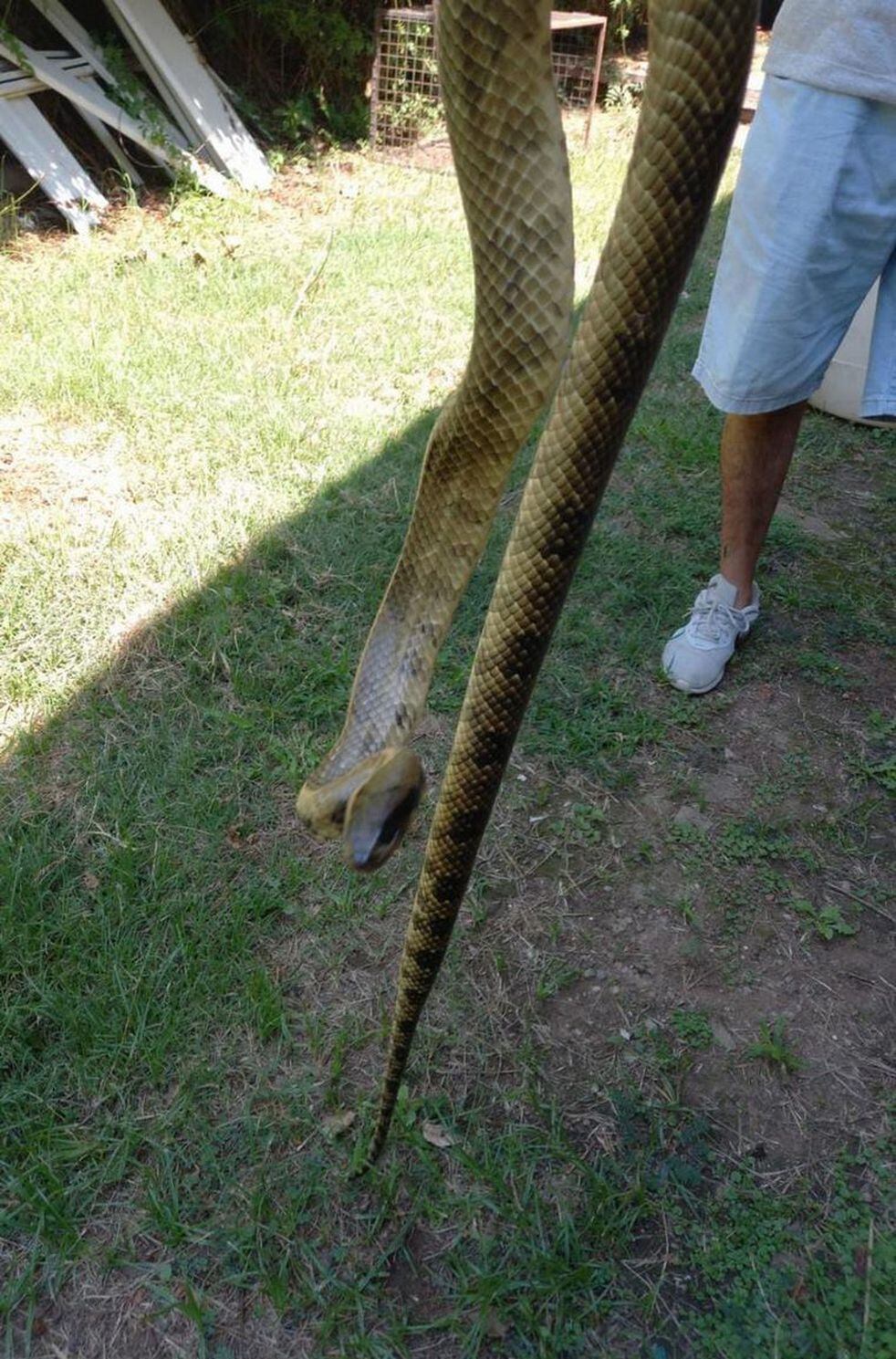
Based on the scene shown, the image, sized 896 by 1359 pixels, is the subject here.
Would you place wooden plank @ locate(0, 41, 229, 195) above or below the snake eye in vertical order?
below

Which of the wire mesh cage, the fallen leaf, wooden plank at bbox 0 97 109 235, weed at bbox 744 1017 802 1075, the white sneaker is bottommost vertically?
the wire mesh cage

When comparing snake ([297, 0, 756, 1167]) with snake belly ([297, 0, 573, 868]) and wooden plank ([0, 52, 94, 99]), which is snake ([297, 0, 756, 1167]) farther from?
wooden plank ([0, 52, 94, 99])

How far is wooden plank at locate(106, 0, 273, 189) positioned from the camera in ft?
21.3

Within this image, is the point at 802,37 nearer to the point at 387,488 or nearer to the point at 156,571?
the point at 387,488

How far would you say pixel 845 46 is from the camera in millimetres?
2291

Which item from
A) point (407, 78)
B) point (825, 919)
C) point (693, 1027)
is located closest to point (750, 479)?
point (825, 919)

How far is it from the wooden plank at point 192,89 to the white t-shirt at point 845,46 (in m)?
5.35

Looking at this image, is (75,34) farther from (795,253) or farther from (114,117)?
(795,253)

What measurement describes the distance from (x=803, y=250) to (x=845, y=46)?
424 millimetres

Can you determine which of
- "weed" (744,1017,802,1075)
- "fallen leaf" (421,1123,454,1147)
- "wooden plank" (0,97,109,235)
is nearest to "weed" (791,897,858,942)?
"weed" (744,1017,802,1075)

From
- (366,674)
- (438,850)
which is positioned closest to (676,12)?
(366,674)

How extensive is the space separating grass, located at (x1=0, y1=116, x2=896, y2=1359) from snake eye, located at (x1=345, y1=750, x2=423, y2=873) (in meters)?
1.16

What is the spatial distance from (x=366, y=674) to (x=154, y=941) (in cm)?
126

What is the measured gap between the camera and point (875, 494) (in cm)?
439
